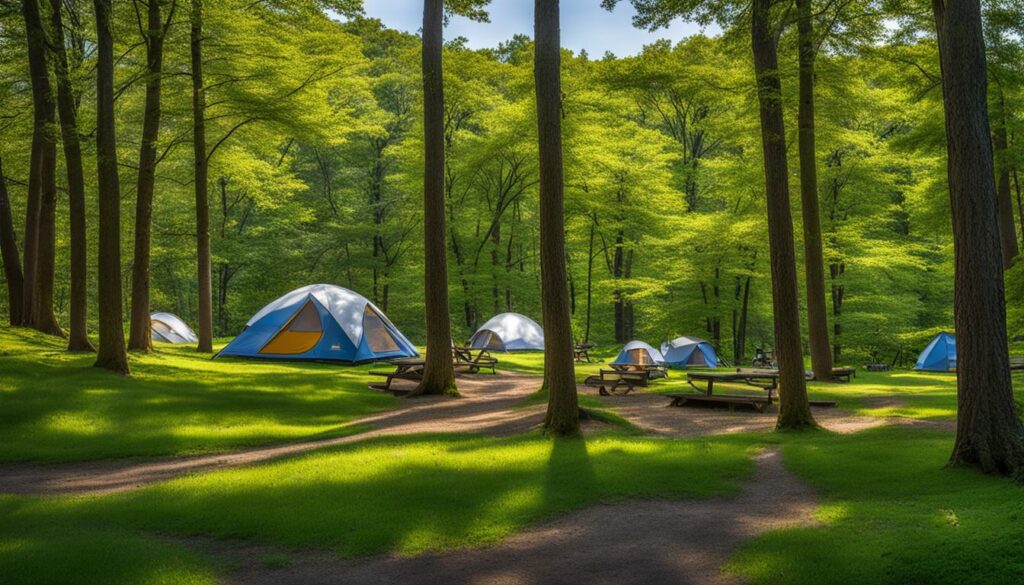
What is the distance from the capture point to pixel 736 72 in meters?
24.6

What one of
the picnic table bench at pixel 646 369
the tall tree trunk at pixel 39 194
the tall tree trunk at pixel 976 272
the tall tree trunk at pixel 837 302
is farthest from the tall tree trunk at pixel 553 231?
the tall tree trunk at pixel 837 302

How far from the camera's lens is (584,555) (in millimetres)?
5453

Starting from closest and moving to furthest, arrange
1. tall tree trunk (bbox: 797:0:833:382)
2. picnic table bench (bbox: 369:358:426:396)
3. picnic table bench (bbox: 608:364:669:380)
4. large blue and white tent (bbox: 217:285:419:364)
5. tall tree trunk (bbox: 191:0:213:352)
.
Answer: picnic table bench (bbox: 369:358:426:396) < tall tree trunk (bbox: 797:0:833:382) < tall tree trunk (bbox: 191:0:213:352) < picnic table bench (bbox: 608:364:669:380) < large blue and white tent (bbox: 217:285:419:364)

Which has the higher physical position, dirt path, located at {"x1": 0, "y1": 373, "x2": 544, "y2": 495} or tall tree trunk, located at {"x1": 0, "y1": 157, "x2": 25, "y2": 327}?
tall tree trunk, located at {"x1": 0, "y1": 157, "x2": 25, "y2": 327}

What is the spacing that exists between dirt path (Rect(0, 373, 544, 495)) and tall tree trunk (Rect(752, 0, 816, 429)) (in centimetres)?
400

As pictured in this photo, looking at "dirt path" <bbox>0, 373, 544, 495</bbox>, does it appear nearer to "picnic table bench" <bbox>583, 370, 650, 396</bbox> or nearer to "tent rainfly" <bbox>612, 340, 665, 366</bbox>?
"picnic table bench" <bbox>583, 370, 650, 396</bbox>

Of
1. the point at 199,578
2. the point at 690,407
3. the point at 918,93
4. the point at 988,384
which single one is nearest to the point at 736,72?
the point at 918,93

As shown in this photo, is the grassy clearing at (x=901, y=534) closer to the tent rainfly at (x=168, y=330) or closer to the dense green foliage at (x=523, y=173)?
the dense green foliage at (x=523, y=173)

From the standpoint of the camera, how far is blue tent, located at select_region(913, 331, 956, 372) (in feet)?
82.4

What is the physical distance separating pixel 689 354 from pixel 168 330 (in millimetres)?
23594

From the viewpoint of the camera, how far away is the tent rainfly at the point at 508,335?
105 ft

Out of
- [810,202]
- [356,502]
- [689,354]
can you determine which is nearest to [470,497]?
[356,502]

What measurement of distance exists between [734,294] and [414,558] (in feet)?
92.3

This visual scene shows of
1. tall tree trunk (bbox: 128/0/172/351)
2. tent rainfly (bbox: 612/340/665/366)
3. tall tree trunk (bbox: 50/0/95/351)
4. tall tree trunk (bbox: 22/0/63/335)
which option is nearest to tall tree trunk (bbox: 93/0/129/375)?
tall tree trunk (bbox: 50/0/95/351)
